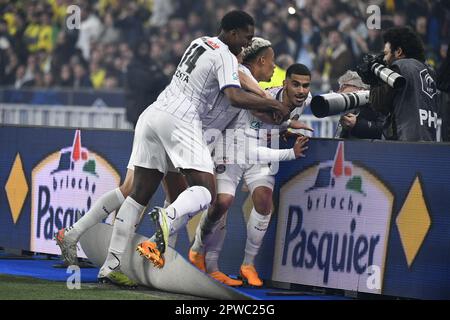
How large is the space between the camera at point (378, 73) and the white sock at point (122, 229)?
6.36 ft

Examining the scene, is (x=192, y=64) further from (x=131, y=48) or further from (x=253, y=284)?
(x=131, y=48)

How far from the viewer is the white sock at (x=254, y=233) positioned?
845 centimetres

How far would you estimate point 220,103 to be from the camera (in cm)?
823

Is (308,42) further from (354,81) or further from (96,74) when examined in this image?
(354,81)

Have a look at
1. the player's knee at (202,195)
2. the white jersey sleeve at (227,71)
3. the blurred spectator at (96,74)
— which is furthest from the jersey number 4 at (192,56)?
the blurred spectator at (96,74)

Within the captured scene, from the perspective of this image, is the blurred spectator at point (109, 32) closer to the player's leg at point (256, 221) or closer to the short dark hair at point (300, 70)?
the short dark hair at point (300, 70)

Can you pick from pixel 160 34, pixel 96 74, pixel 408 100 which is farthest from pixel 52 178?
pixel 96 74

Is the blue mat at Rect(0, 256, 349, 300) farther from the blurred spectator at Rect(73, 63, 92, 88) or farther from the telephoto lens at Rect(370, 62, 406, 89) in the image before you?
the blurred spectator at Rect(73, 63, 92, 88)

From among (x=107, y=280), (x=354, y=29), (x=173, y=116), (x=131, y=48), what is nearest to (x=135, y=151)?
(x=173, y=116)

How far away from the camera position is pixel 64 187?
10.0 meters

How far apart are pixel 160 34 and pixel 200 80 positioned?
1109cm

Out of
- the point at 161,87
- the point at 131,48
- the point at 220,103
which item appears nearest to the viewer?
the point at 220,103

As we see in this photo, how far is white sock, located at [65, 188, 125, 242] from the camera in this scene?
27.9 ft

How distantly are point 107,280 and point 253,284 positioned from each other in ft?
3.77
